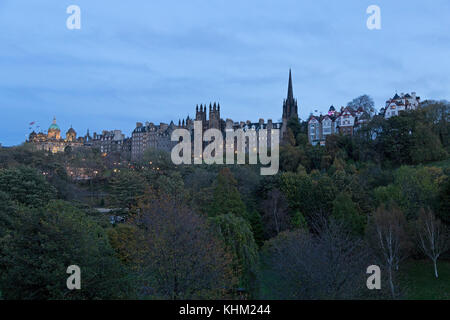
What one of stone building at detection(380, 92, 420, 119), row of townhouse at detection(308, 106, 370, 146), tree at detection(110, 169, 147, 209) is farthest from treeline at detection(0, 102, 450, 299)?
row of townhouse at detection(308, 106, 370, 146)

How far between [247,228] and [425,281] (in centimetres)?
1400

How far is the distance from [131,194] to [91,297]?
81.6 feet

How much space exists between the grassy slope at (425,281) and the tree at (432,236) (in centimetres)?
73

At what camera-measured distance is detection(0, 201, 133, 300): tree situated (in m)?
16.2

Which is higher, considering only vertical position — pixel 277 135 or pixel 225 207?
pixel 277 135

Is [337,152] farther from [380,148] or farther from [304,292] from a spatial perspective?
[304,292]

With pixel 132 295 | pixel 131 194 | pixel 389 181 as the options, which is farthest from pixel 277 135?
pixel 132 295

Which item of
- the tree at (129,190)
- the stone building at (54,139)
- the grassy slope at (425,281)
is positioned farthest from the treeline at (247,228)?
the stone building at (54,139)

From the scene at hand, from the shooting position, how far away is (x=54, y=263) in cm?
1622

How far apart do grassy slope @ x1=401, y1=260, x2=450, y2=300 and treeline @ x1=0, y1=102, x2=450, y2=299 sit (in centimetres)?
60

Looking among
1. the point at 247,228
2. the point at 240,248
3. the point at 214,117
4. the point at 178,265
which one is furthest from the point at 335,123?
the point at 178,265

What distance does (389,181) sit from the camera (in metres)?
43.1

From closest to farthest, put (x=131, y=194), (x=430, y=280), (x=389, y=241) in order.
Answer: (x=389, y=241) < (x=430, y=280) < (x=131, y=194)

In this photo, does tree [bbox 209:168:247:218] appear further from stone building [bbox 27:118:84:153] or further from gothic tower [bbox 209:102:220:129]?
stone building [bbox 27:118:84:153]
